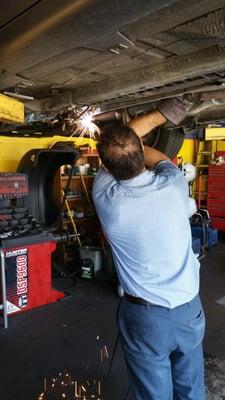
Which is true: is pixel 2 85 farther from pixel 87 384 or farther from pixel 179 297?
pixel 87 384

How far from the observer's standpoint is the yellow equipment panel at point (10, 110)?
4.90 feet

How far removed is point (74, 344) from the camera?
2666 millimetres

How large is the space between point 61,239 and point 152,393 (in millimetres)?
2596

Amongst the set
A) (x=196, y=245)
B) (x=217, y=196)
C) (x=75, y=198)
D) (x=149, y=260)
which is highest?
(x=149, y=260)

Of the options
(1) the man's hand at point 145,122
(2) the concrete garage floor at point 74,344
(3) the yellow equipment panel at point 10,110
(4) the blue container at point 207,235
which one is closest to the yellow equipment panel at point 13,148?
(2) the concrete garage floor at point 74,344

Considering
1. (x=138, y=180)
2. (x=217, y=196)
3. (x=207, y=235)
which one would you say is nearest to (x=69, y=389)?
(x=138, y=180)

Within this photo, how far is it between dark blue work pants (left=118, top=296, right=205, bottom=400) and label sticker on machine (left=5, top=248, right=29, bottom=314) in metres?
2.00

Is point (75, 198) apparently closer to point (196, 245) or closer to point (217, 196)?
point (196, 245)

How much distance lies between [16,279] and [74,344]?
0.88 meters

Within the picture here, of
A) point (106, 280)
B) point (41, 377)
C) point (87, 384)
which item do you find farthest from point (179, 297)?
point (106, 280)

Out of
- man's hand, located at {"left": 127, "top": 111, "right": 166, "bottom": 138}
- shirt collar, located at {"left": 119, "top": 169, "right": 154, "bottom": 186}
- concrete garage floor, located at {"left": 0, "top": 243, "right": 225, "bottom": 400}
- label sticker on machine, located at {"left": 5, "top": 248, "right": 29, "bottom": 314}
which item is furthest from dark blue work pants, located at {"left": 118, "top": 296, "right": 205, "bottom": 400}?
label sticker on machine, located at {"left": 5, "top": 248, "right": 29, "bottom": 314}

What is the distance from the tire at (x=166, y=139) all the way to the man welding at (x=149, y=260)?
90cm

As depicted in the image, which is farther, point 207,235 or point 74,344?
point 207,235

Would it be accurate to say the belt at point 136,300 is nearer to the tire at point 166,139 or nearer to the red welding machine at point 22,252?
the tire at point 166,139
